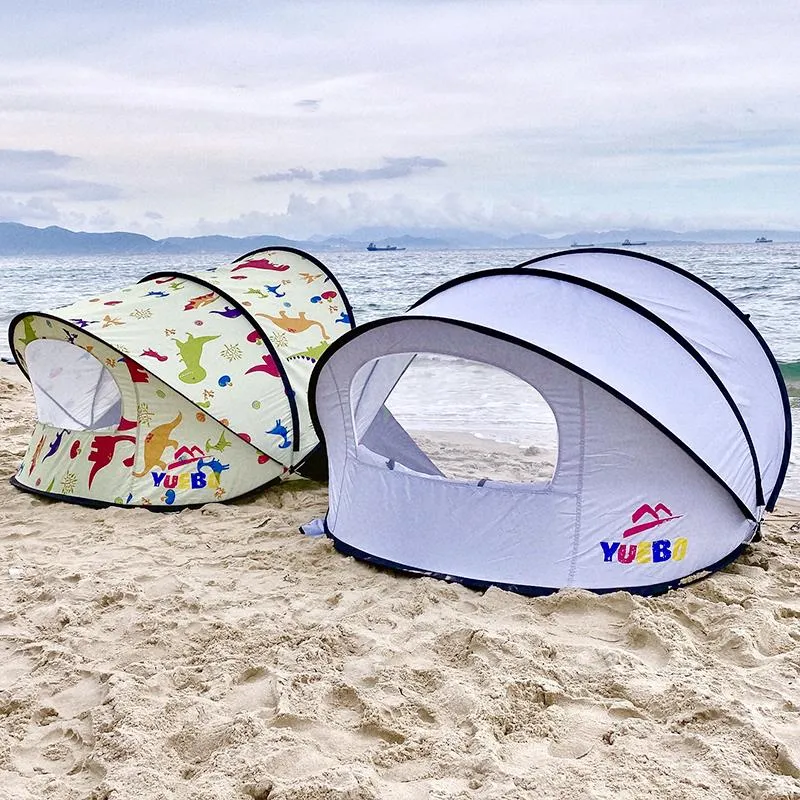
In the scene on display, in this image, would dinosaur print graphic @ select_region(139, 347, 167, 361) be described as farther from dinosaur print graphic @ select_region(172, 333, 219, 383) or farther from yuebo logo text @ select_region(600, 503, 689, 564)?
yuebo logo text @ select_region(600, 503, 689, 564)

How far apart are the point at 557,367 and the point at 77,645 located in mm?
2692

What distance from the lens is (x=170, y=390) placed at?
6.35 metres

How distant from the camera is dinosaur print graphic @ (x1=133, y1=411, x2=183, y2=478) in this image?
6359mm

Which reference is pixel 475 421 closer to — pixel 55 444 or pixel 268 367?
pixel 268 367

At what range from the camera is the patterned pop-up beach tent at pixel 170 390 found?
6359 millimetres

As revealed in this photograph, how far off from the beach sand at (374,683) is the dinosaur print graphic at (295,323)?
7.65 feet

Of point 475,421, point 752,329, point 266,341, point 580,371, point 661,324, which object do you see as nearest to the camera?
point 580,371

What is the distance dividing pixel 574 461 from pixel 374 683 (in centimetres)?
160

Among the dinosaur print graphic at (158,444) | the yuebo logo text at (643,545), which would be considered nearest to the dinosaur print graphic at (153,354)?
the dinosaur print graphic at (158,444)

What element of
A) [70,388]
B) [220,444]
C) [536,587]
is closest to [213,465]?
[220,444]

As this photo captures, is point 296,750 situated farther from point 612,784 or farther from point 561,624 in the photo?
point 561,624

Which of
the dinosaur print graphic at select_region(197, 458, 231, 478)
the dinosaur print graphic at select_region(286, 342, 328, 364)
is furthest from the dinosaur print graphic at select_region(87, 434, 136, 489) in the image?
the dinosaur print graphic at select_region(286, 342, 328, 364)

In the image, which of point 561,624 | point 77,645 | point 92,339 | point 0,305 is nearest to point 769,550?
point 561,624

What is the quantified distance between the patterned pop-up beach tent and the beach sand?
108cm
